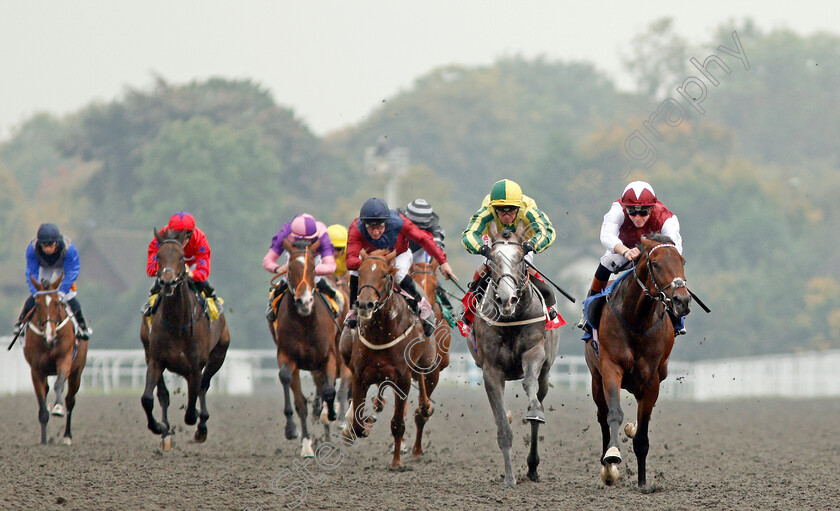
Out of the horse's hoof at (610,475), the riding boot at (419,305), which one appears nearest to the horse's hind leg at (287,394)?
the riding boot at (419,305)

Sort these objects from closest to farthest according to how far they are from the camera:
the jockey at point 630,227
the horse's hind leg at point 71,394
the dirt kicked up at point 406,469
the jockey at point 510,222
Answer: the dirt kicked up at point 406,469 < the jockey at point 630,227 < the jockey at point 510,222 < the horse's hind leg at point 71,394

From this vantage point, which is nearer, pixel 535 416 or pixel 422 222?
pixel 535 416

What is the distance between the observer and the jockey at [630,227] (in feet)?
31.4

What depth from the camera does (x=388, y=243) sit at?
11203 millimetres

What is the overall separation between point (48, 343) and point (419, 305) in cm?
415

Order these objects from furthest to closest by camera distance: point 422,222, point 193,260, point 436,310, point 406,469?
point 422,222, point 193,260, point 436,310, point 406,469

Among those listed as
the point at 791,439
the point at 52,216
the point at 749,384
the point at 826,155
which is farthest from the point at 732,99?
the point at 791,439

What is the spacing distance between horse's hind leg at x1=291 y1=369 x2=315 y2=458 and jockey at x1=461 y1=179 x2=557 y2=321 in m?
2.58

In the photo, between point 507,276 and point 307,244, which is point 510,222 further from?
point 307,244

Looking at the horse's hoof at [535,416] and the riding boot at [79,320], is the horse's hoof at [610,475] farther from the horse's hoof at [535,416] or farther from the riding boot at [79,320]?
the riding boot at [79,320]

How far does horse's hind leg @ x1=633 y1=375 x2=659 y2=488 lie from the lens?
9.42m

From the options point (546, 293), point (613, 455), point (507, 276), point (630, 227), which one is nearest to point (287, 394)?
point (546, 293)

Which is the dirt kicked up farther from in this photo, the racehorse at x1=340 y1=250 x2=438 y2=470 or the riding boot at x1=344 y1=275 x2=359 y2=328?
the riding boot at x1=344 y1=275 x2=359 y2=328

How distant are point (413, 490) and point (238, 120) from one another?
43139 millimetres
